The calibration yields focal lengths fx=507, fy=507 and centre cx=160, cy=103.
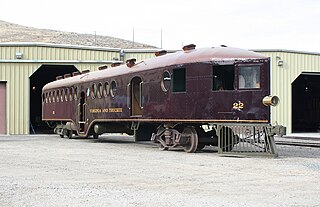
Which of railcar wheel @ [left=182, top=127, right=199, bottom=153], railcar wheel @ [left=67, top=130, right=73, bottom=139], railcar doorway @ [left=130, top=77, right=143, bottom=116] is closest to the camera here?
railcar wheel @ [left=182, top=127, right=199, bottom=153]

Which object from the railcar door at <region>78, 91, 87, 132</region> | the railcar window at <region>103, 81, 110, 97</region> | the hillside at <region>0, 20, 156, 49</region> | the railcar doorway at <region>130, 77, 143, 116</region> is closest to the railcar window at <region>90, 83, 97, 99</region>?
the railcar window at <region>103, 81, 110, 97</region>

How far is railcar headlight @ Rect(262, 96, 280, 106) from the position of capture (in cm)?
1474

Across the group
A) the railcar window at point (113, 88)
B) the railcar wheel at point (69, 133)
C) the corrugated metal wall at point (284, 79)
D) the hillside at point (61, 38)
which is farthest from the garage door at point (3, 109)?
the hillside at point (61, 38)

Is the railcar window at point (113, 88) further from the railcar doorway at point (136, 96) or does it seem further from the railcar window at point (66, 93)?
the railcar window at point (66, 93)

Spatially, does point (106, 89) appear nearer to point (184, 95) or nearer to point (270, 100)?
→ point (184, 95)

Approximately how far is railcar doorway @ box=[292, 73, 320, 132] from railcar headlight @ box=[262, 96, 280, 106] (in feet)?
89.0

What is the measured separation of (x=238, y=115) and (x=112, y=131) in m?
8.09

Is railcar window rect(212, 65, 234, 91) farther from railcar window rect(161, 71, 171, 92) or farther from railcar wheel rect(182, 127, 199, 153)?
railcar window rect(161, 71, 171, 92)

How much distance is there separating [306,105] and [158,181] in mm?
35325

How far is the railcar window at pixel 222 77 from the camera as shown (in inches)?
624

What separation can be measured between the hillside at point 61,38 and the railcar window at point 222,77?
6454cm

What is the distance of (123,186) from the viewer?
9.43 meters

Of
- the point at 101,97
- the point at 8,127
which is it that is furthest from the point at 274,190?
the point at 8,127

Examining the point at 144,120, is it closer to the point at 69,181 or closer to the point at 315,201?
the point at 69,181
